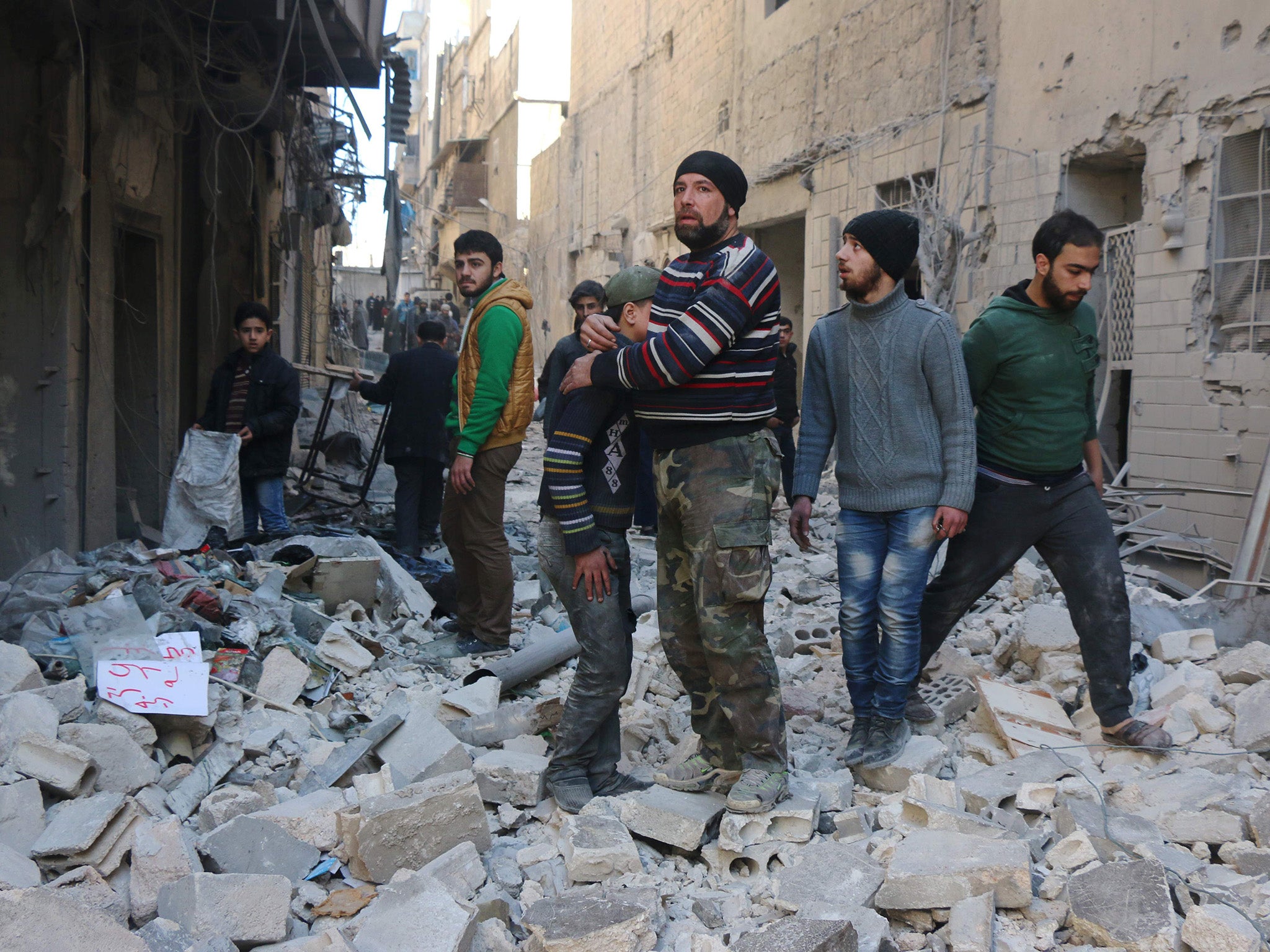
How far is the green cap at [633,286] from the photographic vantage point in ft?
10.4

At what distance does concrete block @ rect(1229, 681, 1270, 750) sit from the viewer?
371 cm

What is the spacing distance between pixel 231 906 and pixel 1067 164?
25.1ft

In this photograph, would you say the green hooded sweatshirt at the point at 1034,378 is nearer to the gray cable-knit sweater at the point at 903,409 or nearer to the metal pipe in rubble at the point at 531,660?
the gray cable-knit sweater at the point at 903,409

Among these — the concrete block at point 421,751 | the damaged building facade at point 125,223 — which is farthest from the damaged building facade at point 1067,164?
the damaged building facade at point 125,223

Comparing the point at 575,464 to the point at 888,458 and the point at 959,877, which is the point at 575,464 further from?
the point at 959,877

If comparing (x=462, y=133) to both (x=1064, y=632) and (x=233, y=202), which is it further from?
(x=1064, y=632)

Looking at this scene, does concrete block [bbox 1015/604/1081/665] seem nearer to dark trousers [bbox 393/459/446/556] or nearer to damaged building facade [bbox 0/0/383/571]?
dark trousers [bbox 393/459/446/556]

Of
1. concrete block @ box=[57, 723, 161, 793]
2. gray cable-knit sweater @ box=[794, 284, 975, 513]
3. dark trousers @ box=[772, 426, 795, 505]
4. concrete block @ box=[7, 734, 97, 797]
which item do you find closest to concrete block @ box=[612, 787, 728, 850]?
gray cable-knit sweater @ box=[794, 284, 975, 513]

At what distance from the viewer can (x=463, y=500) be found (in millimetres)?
5148

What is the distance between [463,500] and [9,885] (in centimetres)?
270

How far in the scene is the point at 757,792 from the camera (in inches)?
125

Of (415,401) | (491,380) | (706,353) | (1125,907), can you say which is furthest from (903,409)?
(415,401)


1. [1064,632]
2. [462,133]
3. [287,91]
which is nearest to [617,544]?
[1064,632]

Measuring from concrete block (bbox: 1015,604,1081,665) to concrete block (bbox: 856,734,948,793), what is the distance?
1.16 meters
